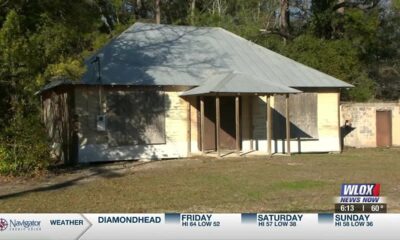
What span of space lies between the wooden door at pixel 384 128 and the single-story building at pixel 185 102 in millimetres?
4775

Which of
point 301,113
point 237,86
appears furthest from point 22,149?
point 301,113

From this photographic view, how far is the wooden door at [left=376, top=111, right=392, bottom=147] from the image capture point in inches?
1125

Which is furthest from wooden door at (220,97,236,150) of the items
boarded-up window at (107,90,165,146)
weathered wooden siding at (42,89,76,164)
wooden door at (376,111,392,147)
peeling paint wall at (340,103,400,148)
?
wooden door at (376,111,392,147)

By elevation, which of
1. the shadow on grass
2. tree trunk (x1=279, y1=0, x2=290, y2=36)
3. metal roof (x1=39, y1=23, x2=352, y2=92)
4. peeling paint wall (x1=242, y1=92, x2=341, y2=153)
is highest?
tree trunk (x1=279, y1=0, x2=290, y2=36)

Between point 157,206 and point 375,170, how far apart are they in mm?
8121

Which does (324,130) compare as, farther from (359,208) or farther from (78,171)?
(359,208)

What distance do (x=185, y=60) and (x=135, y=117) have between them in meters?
3.67

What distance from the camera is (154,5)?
45469mm

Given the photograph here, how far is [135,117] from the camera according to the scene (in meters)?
21.5

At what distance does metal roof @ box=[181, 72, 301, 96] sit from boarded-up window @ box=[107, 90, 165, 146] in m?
1.19

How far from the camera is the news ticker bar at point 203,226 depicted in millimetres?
6273

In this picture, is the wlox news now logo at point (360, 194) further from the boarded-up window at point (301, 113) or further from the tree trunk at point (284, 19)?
the tree trunk at point (284, 19)

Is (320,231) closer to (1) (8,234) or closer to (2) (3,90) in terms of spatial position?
(1) (8,234)

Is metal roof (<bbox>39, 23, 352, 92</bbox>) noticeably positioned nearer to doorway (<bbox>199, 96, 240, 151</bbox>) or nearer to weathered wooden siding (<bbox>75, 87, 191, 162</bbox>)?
weathered wooden siding (<bbox>75, 87, 191, 162</bbox>)
